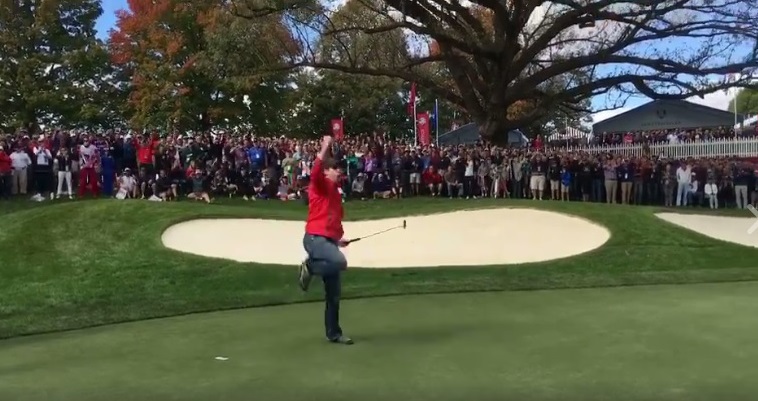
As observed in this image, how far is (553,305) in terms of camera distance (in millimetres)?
10953

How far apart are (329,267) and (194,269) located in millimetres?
7343

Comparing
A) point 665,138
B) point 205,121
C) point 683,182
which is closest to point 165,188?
point 683,182

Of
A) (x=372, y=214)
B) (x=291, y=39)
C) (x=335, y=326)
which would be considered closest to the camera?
(x=335, y=326)

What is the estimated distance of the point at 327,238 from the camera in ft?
28.9

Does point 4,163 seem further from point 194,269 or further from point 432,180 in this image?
point 432,180

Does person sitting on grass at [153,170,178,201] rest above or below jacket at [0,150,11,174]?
below

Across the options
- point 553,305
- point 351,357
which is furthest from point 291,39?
point 351,357

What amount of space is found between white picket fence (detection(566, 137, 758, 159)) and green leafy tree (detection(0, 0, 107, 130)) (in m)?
32.0

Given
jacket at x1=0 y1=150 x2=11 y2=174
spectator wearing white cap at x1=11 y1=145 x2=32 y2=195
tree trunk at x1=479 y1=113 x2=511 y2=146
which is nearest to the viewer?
jacket at x1=0 y1=150 x2=11 y2=174

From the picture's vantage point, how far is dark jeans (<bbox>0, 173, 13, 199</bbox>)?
2263 cm

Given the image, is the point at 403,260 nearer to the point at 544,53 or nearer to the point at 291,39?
the point at 291,39

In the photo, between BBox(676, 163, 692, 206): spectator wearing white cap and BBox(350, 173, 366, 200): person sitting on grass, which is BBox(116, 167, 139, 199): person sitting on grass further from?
BBox(676, 163, 692, 206): spectator wearing white cap

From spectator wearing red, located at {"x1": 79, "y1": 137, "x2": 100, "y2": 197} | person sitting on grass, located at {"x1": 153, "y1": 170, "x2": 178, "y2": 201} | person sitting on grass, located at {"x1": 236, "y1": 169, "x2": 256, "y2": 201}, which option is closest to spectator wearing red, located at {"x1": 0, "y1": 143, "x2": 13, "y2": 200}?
spectator wearing red, located at {"x1": 79, "y1": 137, "x2": 100, "y2": 197}

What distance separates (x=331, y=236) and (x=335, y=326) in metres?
1.01
